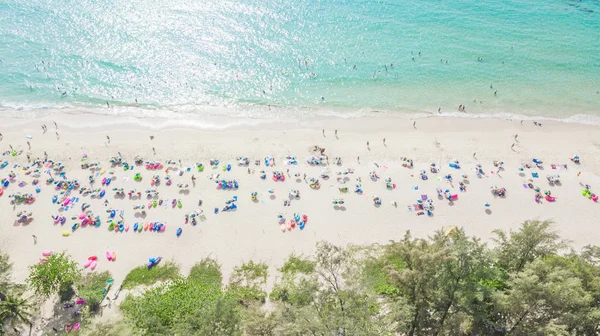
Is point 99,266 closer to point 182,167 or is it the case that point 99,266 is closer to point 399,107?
point 182,167

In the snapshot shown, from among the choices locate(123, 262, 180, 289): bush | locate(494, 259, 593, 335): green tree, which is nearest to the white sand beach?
locate(123, 262, 180, 289): bush

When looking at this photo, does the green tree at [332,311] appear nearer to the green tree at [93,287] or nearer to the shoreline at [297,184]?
the shoreline at [297,184]

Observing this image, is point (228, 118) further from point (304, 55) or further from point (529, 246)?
point (529, 246)

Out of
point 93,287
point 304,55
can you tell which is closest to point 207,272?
point 93,287

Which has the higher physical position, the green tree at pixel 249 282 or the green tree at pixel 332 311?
the green tree at pixel 332 311

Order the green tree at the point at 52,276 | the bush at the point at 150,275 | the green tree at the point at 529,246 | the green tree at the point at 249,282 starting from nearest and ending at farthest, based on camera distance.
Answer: the green tree at the point at 529,246
the green tree at the point at 52,276
the green tree at the point at 249,282
the bush at the point at 150,275

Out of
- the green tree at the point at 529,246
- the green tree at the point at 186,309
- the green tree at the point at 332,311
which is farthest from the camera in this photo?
the green tree at the point at 529,246

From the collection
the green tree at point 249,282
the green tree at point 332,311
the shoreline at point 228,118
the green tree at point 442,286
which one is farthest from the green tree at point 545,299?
the shoreline at point 228,118
